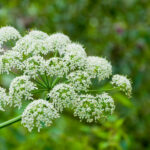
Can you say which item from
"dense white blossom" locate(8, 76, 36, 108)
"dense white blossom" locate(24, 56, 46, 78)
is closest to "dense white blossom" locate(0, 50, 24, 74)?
"dense white blossom" locate(24, 56, 46, 78)

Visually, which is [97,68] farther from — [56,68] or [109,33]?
[109,33]

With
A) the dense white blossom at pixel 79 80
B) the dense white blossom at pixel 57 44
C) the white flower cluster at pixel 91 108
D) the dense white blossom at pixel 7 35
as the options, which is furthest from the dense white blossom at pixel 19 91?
the dense white blossom at pixel 7 35

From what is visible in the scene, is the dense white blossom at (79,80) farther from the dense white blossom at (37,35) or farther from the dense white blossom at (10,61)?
the dense white blossom at (37,35)

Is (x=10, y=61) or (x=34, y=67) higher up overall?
(x=10, y=61)

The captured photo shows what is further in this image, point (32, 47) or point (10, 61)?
point (32, 47)

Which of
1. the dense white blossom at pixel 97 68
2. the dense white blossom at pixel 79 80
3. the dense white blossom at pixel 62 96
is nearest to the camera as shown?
the dense white blossom at pixel 62 96

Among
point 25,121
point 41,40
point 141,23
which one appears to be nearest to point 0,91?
point 25,121

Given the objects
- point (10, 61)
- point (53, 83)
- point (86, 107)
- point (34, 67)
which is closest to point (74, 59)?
point (53, 83)
